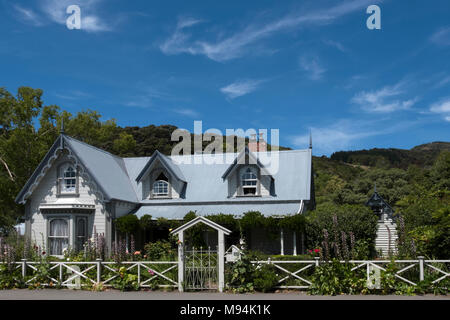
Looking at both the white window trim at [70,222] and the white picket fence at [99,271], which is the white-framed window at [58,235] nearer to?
the white window trim at [70,222]

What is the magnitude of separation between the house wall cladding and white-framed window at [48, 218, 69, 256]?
0.30 meters

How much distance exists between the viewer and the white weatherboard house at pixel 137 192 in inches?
883

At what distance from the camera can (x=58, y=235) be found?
882 inches

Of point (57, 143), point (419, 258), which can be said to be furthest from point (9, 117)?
point (419, 258)

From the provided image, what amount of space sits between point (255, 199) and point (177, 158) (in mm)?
7089

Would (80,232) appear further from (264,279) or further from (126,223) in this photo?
(264,279)

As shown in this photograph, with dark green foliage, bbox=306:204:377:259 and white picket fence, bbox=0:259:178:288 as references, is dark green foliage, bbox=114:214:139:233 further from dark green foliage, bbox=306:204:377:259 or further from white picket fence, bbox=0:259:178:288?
dark green foliage, bbox=306:204:377:259

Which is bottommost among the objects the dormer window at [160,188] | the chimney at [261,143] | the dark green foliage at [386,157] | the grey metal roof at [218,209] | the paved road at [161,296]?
the paved road at [161,296]

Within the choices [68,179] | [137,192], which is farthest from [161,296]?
[137,192]

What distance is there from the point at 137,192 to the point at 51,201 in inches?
192

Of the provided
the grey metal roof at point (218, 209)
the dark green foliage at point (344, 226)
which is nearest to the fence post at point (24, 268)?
the grey metal roof at point (218, 209)

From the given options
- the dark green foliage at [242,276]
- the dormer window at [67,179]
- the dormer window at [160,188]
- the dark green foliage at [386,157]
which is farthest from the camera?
the dark green foliage at [386,157]

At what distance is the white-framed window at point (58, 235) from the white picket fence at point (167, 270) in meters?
3.66
